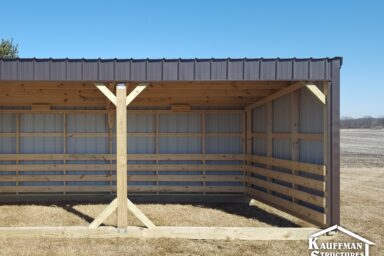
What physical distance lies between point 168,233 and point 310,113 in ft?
11.9

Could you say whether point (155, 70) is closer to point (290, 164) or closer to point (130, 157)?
point (290, 164)

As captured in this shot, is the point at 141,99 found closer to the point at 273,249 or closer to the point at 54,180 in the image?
the point at 54,180

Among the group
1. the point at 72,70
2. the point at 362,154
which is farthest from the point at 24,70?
the point at 362,154

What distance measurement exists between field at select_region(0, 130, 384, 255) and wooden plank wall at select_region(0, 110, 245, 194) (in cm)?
95

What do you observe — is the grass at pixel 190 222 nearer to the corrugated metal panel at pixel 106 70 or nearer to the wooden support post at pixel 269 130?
the wooden support post at pixel 269 130

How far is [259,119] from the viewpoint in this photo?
10.2 metres

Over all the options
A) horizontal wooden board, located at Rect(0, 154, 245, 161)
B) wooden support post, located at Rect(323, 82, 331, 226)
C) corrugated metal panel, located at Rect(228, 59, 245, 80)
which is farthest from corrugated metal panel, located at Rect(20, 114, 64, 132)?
wooden support post, located at Rect(323, 82, 331, 226)

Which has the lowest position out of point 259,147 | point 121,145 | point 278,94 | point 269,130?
point 259,147

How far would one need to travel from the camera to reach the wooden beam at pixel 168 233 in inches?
270

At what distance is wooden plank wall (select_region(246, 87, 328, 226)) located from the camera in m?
7.30

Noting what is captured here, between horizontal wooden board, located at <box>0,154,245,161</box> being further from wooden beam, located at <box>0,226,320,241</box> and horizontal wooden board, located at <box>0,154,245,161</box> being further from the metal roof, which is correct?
the metal roof

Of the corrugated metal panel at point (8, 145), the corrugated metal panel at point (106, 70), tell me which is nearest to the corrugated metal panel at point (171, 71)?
the corrugated metal panel at point (106, 70)

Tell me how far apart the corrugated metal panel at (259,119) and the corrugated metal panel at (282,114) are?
1.76ft

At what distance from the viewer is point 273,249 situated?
6309 millimetres
